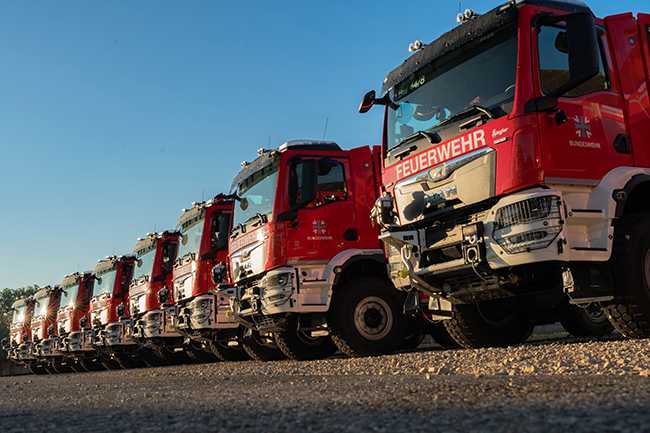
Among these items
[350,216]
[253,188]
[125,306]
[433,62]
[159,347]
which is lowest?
[159,347]

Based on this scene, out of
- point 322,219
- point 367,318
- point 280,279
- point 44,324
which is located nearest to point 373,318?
point 367,318

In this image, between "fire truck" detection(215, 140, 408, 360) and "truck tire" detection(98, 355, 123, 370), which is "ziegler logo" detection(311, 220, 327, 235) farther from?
"truck tire" detection(98, 355, 123, 370)

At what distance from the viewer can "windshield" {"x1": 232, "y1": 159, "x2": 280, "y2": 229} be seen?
27.9ft

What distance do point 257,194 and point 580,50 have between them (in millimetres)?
5394

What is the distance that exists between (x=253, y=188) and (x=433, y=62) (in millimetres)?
3977

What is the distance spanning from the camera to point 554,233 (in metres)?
4.71

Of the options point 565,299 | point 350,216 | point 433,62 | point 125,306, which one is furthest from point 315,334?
point 125,306

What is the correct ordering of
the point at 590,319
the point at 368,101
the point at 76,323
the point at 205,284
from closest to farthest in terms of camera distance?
the point at 368,101
the point at 590,319
the point at 205,284
the point at 76,323

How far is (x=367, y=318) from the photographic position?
25.9 ft

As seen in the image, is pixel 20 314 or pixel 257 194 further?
pixel 20 314

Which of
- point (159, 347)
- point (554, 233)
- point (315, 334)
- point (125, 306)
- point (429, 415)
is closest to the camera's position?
point (429, 415)

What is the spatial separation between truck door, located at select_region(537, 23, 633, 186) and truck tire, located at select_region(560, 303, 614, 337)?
2.52 metres

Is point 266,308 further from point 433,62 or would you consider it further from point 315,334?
point 433,62

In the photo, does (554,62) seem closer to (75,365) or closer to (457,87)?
(457,87)
